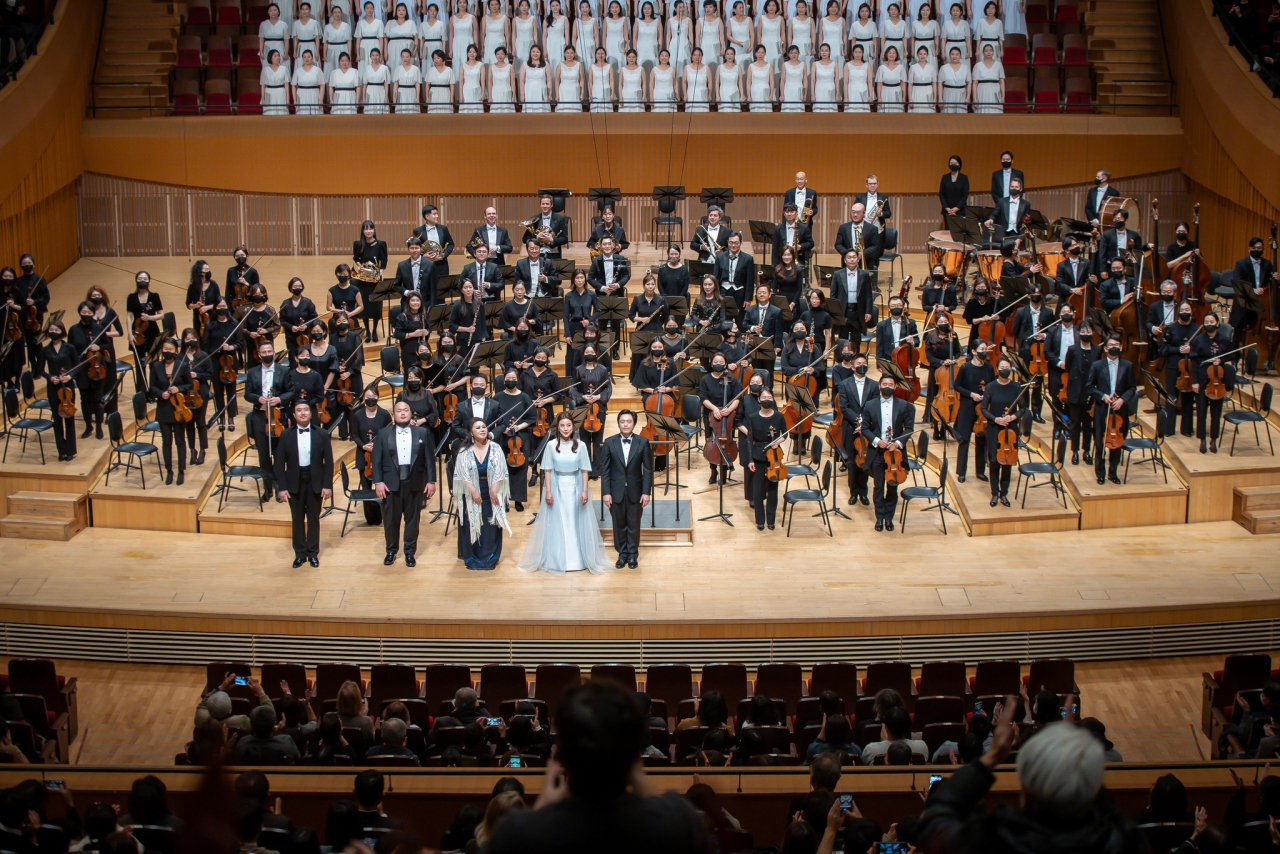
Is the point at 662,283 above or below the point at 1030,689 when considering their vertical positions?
above

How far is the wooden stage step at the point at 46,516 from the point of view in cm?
1089

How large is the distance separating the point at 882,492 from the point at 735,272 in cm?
360

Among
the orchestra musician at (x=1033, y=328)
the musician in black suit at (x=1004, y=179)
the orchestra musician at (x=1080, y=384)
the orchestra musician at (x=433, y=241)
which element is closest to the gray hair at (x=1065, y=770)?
the orchestra musician at (x=1080, y=384)

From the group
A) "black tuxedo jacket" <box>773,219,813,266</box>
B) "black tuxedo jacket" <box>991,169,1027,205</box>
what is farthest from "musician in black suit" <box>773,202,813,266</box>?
"black tuxedo jacket" <box>991,169,1027,205</box>

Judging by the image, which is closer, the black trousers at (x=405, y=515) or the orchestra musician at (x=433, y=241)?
the black trousers at (x=405, y=515)

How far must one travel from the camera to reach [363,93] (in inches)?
673

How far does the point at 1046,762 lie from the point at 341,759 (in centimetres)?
468

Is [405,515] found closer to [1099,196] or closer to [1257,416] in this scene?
[1257,416]

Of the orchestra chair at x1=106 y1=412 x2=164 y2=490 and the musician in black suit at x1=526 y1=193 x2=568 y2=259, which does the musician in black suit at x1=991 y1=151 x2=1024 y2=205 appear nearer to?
the musician in black suit at x1=526 y1=193 x2=568 y2=259

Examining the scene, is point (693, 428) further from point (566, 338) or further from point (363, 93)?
point (363, 93)

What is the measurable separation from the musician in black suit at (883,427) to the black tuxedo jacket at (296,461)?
13.3ft

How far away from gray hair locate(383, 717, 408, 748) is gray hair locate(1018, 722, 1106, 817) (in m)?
4.63

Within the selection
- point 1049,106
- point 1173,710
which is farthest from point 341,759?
point 1049,106

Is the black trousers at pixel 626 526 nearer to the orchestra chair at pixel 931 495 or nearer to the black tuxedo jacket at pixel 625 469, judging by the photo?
the black tuxedo jacket at pixel 625 469
